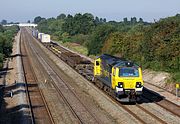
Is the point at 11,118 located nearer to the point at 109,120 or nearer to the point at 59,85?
the point at 109,120

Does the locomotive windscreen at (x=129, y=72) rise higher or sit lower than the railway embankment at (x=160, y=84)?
higher

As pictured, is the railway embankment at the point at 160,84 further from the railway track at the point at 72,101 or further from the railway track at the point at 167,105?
the railway track at the point at 72,101

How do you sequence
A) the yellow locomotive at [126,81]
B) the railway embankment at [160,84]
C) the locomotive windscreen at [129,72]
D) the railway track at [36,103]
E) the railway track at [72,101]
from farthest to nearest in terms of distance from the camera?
the railway embankment at [160,84] → the locomotive windscreen at [129,72] → the yellow locomotive at [126,81] → the railway track at [36,103] → the railway track at [72,101]

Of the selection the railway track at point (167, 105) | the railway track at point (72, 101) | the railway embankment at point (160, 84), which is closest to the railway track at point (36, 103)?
the railway track at point (72, 101)

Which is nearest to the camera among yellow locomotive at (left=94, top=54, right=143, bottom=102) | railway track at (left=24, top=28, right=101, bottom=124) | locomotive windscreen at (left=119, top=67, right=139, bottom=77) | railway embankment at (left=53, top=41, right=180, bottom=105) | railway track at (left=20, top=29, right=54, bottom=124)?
railway track at (left=24, top=28, right=101, bottom=124)

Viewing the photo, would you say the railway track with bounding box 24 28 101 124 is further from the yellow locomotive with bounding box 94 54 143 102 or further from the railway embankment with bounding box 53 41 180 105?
the railway embankment with bounding box 53 41 180 105

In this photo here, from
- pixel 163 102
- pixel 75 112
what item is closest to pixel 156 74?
pixel 163 102

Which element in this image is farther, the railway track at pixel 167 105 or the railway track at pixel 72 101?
the railway track at pixel 167 105

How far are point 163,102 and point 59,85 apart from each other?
44.5ft

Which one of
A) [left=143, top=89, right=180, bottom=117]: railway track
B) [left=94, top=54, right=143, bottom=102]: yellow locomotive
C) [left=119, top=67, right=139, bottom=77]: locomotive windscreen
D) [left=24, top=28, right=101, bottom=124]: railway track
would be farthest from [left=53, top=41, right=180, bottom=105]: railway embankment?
[left=24, top=28, right=101, bottom=124]: railway track

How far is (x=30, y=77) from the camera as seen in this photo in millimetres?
46500

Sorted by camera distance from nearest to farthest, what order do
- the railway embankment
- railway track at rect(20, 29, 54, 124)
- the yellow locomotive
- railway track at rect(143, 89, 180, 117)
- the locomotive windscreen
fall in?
railway track at rect(20, 29, 54, 124) < railway track at rect(143, 89, 180, 117) < the yellow locomotive < the locomotive windscreen < the railway embankment

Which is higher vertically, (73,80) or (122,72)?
(122,72)

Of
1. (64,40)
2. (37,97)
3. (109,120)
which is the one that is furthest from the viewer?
(64,40)
